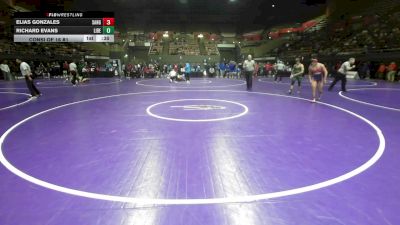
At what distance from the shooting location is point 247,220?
3041 mm

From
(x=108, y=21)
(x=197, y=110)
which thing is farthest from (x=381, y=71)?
(x=108, y=21)

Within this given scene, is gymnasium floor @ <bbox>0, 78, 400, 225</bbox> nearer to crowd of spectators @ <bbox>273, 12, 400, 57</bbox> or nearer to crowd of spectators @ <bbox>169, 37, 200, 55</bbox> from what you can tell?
crowd of spectators @ <bbox>273, 12, 400, 57</bbox>

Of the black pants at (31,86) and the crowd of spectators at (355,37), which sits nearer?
the black pants at (31,86)
